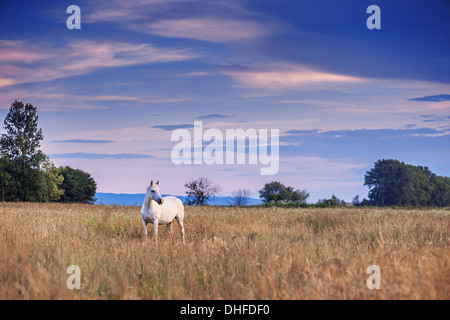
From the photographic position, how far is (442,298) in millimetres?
5738

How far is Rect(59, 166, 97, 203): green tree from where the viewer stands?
90.1 metres

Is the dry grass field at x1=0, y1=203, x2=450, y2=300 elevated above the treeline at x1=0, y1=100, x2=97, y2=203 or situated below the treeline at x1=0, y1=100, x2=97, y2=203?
below

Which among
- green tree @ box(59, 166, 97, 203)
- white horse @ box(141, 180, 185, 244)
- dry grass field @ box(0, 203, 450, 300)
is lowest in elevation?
dry grass field @ box(0, 203, 450, 300)

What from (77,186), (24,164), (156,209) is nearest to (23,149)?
(24,164)

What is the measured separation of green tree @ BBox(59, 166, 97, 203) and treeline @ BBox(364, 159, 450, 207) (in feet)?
213

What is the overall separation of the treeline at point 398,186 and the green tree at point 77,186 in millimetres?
65047

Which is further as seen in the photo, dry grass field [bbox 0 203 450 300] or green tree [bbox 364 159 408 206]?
green tree [bbox 364 159 408 206]

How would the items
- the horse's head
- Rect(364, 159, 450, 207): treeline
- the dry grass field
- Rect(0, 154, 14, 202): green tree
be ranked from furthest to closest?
Rect(364, 159, 450, 207): treeline < Rect(0, 154, 14, 202): green tree < the horse's head < the dry grass field

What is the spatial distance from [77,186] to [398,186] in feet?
247

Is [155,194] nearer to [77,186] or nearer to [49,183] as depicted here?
[49,183]

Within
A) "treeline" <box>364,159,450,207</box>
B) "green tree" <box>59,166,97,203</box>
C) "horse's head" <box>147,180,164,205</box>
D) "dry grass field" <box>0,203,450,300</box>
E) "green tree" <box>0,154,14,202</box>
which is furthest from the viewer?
"treeline" <box>364,159,450,207</box>

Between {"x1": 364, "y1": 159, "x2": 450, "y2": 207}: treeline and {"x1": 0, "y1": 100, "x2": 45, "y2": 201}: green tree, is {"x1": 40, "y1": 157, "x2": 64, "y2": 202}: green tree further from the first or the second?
{"x1": 364, "y1": 159, "x2": 450, "y2": 207}: treeline

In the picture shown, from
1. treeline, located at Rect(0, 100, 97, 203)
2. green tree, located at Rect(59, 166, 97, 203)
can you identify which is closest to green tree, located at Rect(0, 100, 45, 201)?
treeline, located at Rect(0, 100, 97, 203)
